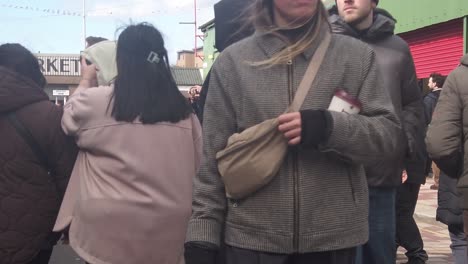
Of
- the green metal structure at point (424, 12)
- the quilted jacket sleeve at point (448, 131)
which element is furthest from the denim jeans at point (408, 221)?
the green metal structure at point (424, 12)

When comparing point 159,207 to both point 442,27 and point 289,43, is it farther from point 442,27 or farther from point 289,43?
point 442,27

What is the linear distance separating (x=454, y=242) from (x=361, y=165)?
3.18 metres

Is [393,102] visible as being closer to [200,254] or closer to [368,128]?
[368,128]

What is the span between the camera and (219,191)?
2320 mm

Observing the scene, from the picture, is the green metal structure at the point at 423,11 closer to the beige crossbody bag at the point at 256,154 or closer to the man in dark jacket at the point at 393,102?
the man in dark jacket at the point at 393,102

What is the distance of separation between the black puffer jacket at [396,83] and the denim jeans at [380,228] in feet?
0.20

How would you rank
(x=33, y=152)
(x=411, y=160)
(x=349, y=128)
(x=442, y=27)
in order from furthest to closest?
1. (x=442, y=27)
2. (x=411, y=160)
3. (x=33, y=152)
4. (x=349, y=128)

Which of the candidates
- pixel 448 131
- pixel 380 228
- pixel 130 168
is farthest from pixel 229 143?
pixel 448 131

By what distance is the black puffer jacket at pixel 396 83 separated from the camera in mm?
3467

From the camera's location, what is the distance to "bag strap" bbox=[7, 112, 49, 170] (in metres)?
3.41

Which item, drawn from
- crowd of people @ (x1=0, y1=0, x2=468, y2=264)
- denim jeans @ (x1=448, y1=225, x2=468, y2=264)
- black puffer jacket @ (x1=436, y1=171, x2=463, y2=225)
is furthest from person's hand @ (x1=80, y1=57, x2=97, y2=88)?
denim jeans @ (x1=448, y1=225, x2=468, y2=264)

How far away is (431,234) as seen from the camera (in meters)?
8.41

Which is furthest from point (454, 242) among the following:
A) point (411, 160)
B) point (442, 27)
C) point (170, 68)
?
point (442, 27)

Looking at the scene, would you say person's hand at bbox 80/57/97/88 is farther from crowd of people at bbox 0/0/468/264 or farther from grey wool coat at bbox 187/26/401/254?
grey wool coat at bbox 187/26/401/254
